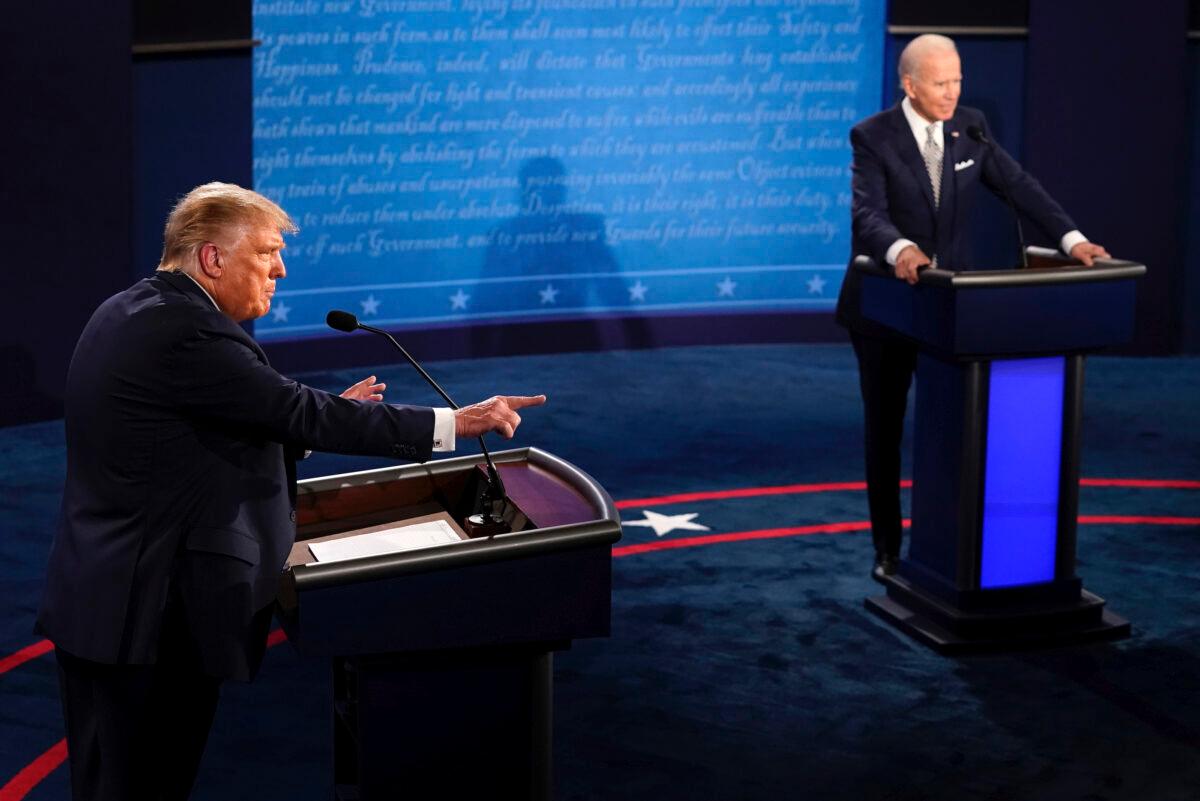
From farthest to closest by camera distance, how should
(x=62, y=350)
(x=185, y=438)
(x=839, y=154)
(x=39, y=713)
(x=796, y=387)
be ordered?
(x=839, y=154), (x=796, y=387), (x=62, y=350), (x=39, y=713), (x=185, y=438)

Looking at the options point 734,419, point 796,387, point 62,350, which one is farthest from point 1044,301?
point 62,350

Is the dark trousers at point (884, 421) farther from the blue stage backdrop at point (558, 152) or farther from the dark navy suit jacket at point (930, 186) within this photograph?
the blue stage backdrop at point (558, 152)

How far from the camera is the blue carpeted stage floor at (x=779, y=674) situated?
4.27m

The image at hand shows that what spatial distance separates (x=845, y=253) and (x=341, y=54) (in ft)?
10.3

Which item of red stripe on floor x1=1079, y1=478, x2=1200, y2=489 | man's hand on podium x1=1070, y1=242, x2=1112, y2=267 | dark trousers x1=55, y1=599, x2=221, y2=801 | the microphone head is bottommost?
red stripe on floor x1=1079, y1=478, x2=1200, y2=489

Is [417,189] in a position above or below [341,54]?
below

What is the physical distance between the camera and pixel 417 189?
941cm

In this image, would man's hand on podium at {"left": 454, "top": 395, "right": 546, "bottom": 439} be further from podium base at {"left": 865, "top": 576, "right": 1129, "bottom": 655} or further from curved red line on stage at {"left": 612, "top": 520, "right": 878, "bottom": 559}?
curved red line on stage at {"left": 612, "top": 520, "right": 878, "bottom": 559}

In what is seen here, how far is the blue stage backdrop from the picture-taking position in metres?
9.12

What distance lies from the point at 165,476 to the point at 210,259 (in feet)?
1.30

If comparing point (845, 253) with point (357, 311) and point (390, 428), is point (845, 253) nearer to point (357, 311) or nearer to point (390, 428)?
point (357, 311)

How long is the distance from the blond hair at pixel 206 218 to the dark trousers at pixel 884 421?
9.63ft

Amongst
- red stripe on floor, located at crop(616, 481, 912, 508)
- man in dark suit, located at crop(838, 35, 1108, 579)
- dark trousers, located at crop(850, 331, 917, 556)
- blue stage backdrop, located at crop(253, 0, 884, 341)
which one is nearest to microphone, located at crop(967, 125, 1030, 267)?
man in dark suit, located at crop(838, 35, 1108, 579)

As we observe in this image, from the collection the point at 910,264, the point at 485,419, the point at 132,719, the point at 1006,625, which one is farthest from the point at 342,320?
the point at 1006,625
